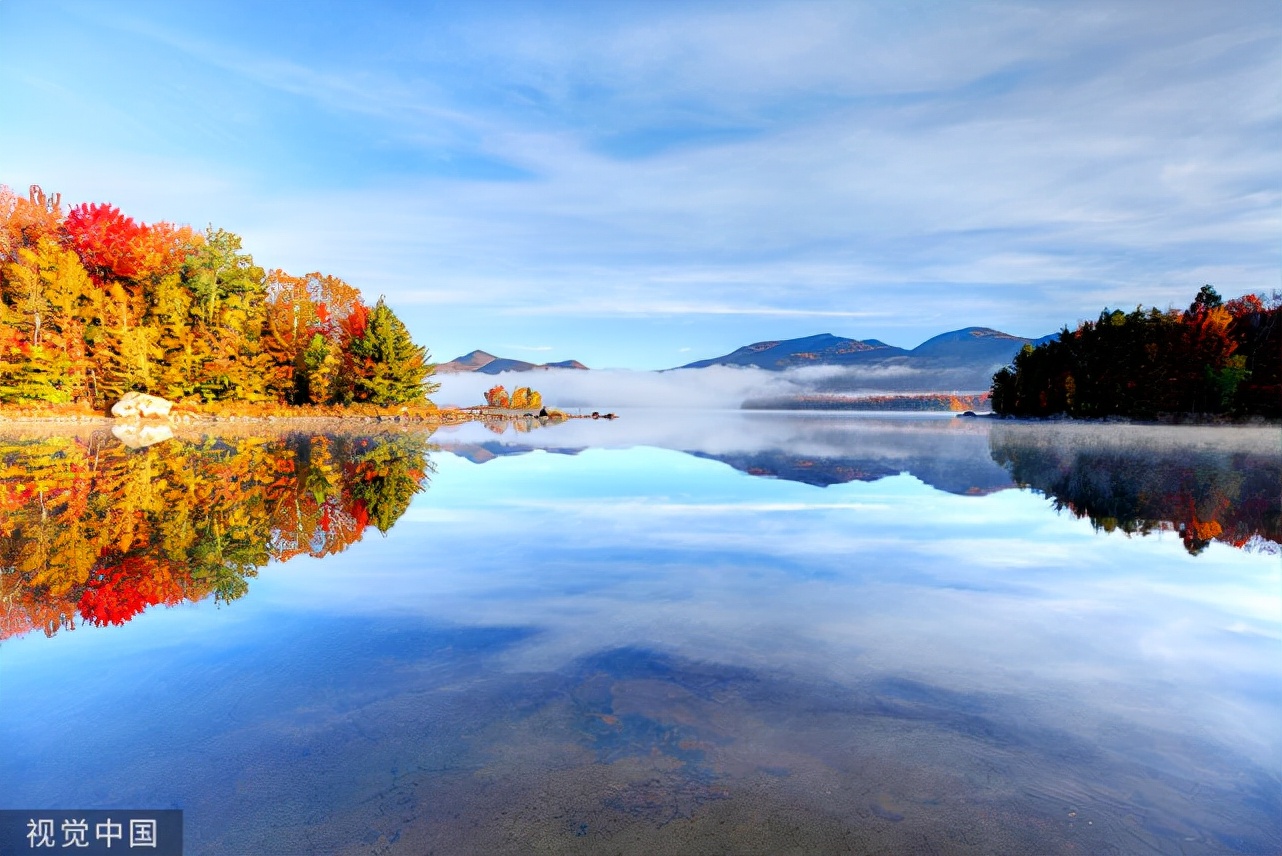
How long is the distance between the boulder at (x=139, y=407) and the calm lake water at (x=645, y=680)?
44711 mm

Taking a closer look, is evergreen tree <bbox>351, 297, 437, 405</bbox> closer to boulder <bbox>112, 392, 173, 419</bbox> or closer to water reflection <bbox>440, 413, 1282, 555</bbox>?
boulder <bbox>112, 392, 173, 419</bbox>

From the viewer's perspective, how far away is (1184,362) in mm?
69562

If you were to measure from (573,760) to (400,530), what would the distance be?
8214 mm

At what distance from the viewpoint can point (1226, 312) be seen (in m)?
69.4

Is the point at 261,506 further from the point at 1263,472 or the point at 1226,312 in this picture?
the point at 1226,312

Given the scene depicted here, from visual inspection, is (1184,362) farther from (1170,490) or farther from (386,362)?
(386,362)

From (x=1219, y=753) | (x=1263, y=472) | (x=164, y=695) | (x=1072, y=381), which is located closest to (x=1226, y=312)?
(x=1072, y=381)

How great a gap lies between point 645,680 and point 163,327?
6115cm

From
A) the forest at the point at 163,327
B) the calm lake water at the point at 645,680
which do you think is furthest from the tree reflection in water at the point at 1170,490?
the forest at the point at 163,327

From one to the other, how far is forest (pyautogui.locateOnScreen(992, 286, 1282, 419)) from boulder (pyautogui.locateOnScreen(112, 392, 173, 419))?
309 ft

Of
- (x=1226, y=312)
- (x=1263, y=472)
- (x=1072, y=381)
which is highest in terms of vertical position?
(x=1226, y=312)

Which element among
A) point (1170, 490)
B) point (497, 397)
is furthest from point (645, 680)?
point (497, 397)

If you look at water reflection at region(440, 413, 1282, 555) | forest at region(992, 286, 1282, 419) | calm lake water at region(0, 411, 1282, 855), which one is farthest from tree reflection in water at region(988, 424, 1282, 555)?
forest at region(992, 286, 1282, 419)

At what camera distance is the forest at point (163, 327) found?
47000mm
